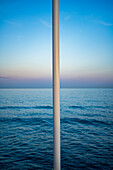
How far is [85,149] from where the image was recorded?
5.71 metres

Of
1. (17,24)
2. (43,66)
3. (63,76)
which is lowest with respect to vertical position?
(63,76)

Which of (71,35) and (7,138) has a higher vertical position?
(71,35)

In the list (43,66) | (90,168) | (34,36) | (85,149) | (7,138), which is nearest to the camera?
(90,168)

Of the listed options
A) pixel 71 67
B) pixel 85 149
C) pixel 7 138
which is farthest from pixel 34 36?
pixel 85 149

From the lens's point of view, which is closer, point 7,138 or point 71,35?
point 7,138

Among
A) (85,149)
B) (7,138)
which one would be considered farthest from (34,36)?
(85,149)

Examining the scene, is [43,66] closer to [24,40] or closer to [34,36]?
[24,40]

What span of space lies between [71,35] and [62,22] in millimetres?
2842

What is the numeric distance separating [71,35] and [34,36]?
5.09m

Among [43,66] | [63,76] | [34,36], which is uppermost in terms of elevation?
[34,36]

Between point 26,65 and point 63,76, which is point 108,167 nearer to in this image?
point 63,76

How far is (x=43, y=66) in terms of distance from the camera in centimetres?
2967

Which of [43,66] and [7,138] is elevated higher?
[43,66]

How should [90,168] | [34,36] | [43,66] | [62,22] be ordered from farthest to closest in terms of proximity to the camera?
[43,66] → [62,22] → [34,36] → [90,168]
